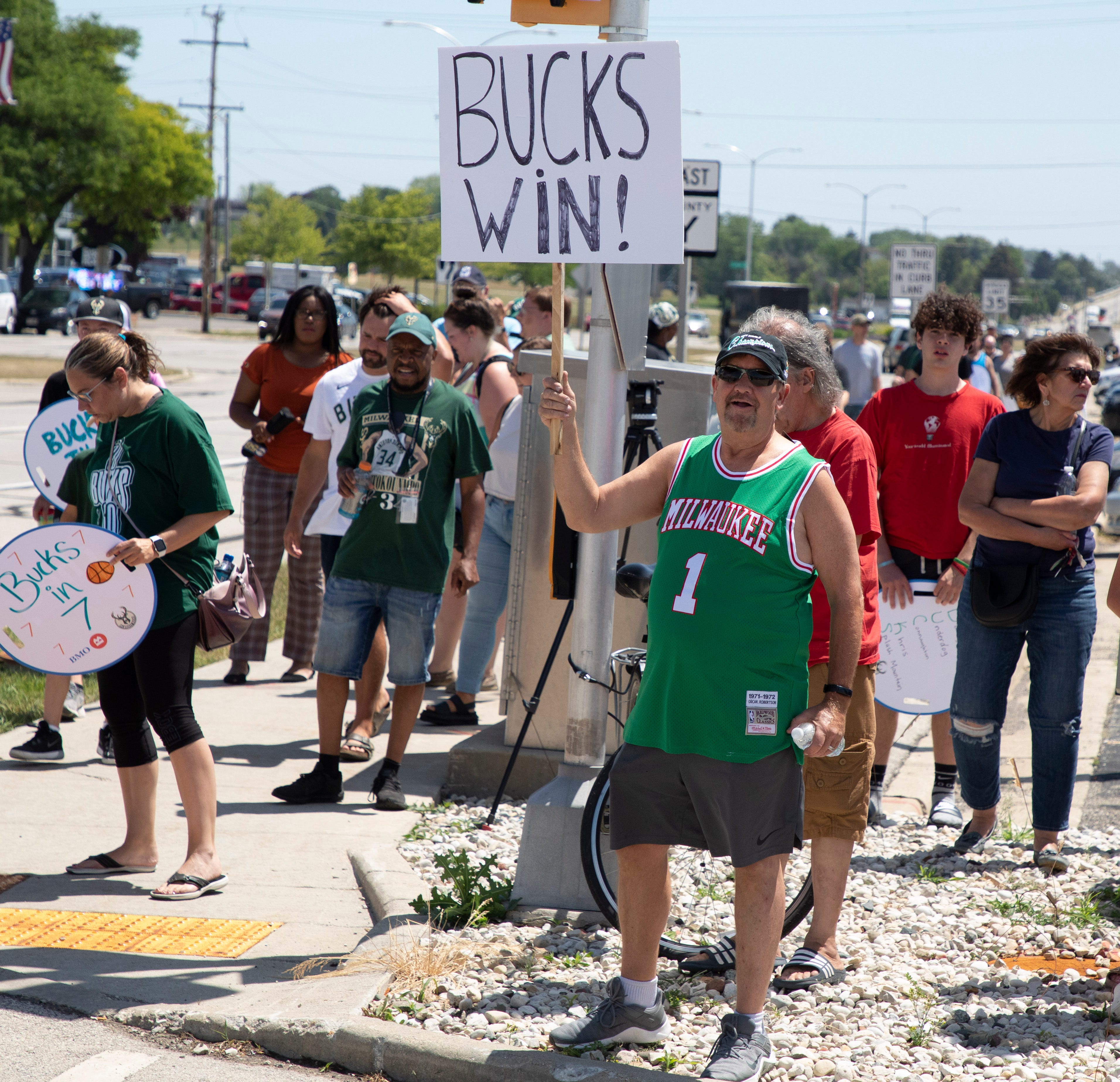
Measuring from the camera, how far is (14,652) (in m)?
4.77

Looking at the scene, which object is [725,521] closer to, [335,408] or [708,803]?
[708,803]

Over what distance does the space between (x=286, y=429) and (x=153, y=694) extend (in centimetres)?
291

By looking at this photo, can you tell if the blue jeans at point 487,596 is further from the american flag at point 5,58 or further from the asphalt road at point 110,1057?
the american flag at point 5,58

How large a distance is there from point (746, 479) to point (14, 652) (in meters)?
2.96

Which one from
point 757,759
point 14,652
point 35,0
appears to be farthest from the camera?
point 35,0

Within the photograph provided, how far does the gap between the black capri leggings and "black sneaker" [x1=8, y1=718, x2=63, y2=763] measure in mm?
1446

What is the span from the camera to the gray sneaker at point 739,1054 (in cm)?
323

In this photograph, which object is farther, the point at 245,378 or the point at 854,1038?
the point at 245,378

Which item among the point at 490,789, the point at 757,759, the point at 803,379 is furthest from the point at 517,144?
the point at 490,789

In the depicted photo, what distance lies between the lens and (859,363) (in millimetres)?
16312

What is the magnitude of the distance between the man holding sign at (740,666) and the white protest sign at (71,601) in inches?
76.2

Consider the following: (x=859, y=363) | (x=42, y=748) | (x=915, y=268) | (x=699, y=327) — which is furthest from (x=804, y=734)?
(x=699, y=327)

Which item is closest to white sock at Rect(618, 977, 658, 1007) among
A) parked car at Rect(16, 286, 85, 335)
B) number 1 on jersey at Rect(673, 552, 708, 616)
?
number 1 on jersey at Rect(673, 552, 708, 616)

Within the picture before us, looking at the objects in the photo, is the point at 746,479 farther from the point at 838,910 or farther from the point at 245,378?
the point at 245,378
